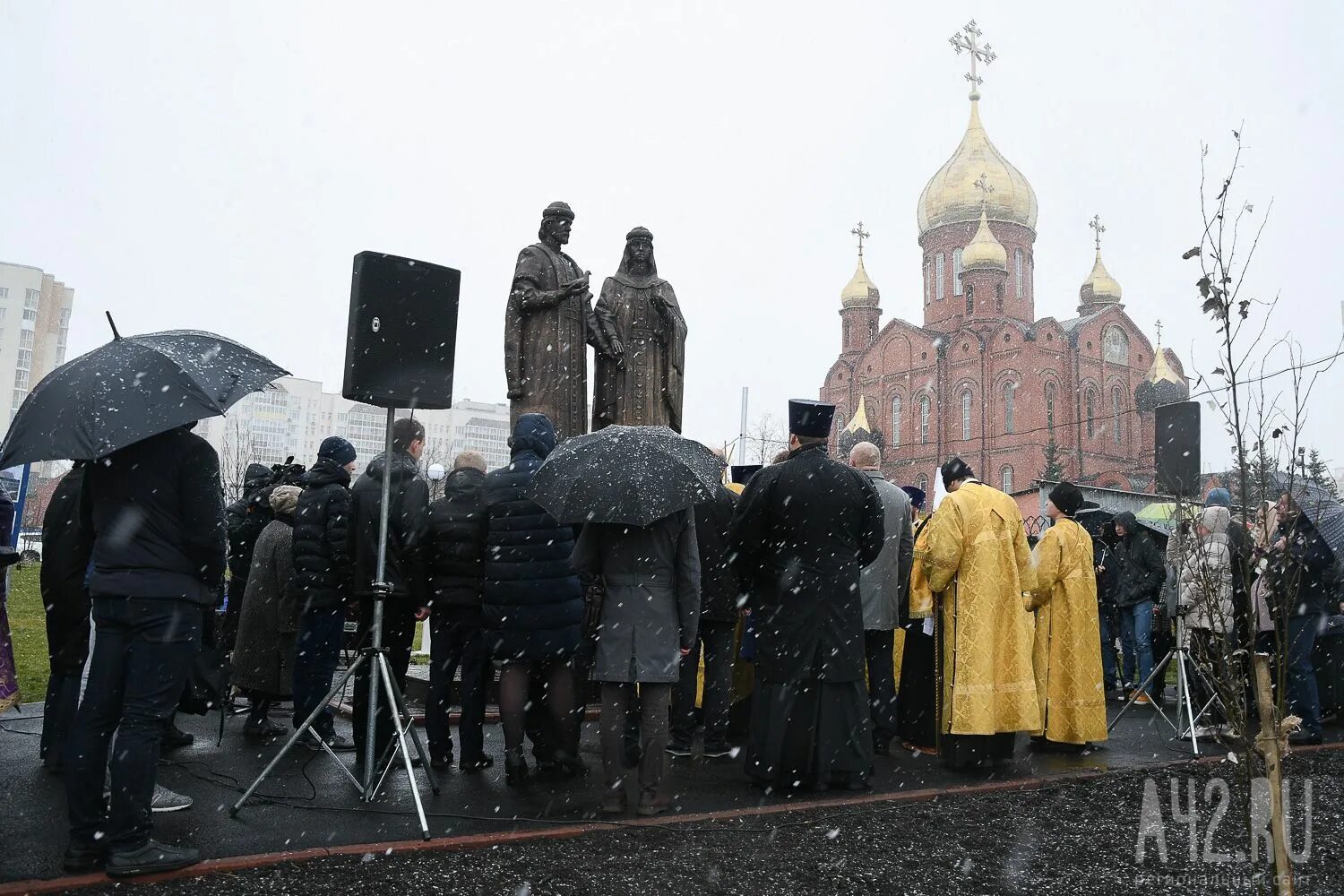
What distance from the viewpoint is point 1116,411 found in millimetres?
57719

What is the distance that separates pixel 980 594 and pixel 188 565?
14.8 ft

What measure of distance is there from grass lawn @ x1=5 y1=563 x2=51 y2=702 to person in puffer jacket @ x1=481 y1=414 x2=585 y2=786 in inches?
137

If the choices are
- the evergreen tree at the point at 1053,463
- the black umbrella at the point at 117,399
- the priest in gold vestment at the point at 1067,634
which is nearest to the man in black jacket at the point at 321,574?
the black umbrella at the point at 117,399

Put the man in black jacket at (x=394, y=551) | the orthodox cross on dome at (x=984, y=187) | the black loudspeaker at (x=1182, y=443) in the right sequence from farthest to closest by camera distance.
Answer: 1. the orthodox cross on dome at (x=984, y=187)
2. the black loudspeaker at (x=1182, y=443)
3. the man in black jacket at (x=394, y=551)

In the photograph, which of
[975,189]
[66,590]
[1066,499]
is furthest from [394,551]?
[975,189]

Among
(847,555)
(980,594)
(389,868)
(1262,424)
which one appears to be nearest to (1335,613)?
(980,594)

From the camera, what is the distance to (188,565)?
4348 millimetres

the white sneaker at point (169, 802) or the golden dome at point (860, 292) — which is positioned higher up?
the golden dome at point (860, 292)

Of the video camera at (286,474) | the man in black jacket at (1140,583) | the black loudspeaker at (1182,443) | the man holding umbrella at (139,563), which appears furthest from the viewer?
the man in black jacket at (1140,583)

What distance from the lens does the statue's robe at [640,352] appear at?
8695 millimetres

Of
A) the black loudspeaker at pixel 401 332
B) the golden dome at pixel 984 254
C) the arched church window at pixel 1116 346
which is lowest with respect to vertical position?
the black loudspeaker at pixel 401 332

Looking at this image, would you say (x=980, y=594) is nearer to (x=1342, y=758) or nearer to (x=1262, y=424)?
(x=1342, y=758)

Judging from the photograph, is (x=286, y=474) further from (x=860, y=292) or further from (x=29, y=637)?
(x=860, y=292)

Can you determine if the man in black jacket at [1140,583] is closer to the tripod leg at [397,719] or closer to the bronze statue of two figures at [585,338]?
the bronze statue of two figures at [585,338]
